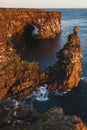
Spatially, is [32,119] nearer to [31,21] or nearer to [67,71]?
[67,71]

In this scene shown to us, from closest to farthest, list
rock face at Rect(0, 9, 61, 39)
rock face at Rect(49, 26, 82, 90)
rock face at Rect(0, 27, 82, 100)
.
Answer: rock face at Rect(0, 27, 82, 100), rock face at Rect(49, 26, 82, 90), rock face at Rect(0, 9, 61, 39)

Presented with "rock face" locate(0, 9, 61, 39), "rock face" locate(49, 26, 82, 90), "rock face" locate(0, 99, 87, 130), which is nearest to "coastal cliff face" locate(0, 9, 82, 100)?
"rock face" locate(49, 26, 82, 90)

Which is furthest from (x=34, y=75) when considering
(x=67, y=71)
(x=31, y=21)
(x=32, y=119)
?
(x=31, y=21)

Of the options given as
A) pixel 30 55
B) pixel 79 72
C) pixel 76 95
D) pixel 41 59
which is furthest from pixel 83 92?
pixel 30 55

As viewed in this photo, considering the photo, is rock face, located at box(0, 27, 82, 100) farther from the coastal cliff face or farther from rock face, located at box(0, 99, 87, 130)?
rock face, located at box(0, 99, 87, 130)

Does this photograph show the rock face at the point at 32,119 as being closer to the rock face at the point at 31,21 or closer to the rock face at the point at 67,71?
the rock face at the point at 67,71

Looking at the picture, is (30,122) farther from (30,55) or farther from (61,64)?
(30,55)
